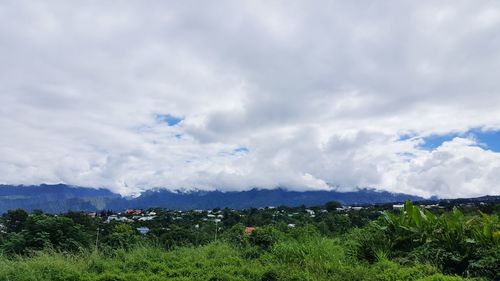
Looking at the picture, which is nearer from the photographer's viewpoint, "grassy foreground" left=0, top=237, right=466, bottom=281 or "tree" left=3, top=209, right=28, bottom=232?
"grassy foreground" left=0, top=237, right=466, bottom=281

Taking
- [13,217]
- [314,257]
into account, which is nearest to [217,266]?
[314,257]

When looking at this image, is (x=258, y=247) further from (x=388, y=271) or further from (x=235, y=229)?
(x=388, y=271)

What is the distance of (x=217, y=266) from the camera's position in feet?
29.7

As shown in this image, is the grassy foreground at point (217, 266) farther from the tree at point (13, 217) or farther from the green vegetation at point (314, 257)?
the tree at point (13, 217)

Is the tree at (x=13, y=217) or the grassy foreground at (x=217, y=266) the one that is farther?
the tree at (x=13, y=217)

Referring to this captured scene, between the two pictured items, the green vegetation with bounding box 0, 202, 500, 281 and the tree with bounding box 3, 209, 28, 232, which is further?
the tree with bounding box 3, 209, 28, 232

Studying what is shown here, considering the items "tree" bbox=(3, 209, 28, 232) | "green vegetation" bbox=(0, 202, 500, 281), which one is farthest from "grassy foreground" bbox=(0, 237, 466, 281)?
"tree" bbox=(3, 209, 28, 232)

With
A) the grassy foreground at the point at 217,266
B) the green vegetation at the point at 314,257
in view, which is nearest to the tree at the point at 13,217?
the green vegetation at the point at 314,257

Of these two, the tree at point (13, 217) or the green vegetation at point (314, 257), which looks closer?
the green vegetation at point (314, 257)

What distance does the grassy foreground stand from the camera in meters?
7.83

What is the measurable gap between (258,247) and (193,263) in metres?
1.83

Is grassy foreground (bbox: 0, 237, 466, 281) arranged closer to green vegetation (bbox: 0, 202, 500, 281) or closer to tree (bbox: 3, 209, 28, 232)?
green vegetation (bbox: 0, 202, 500, 281)

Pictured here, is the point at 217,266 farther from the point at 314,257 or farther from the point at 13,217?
the point at 13,217

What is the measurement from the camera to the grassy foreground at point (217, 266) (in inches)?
308
